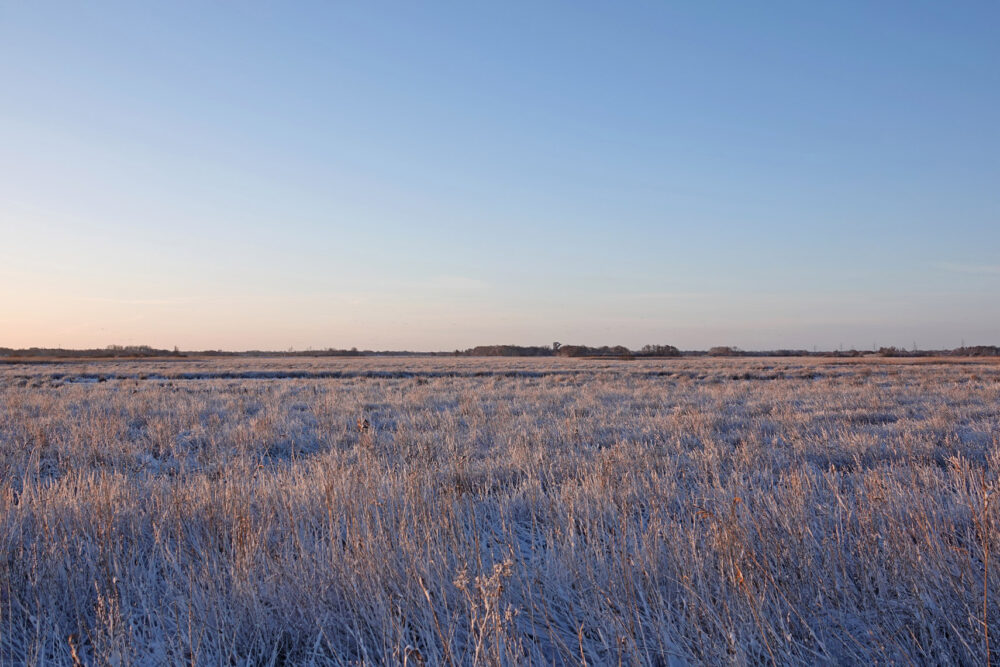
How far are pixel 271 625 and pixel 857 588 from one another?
2852 millimetres

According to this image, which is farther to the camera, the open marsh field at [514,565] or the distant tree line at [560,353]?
the distant tree line at [560,353]

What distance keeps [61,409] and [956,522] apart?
14.0 metres

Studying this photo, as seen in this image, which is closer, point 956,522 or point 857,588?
point 857,588

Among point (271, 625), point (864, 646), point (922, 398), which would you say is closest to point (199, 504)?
point (271, 625)

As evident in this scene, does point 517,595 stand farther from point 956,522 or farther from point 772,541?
point 956,522

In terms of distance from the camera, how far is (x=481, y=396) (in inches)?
600

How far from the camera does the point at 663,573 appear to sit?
2799 mm

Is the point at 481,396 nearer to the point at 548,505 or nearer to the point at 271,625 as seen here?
the point at 548,505

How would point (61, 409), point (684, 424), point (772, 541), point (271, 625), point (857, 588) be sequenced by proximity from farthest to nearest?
point (61, 409) → point (684, 424) → point (772, 541) → point (857, 588) → point (271, 625)

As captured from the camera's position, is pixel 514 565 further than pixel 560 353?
No

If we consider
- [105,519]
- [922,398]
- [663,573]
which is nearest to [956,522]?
[663,573]

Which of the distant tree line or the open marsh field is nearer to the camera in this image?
the open marsh field

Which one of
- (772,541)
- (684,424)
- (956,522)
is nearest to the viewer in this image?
(772,541)

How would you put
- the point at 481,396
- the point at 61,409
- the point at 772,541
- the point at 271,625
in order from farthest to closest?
the point at 481,396
the point at 61,409
the point at 772,541
the point at 271,625
